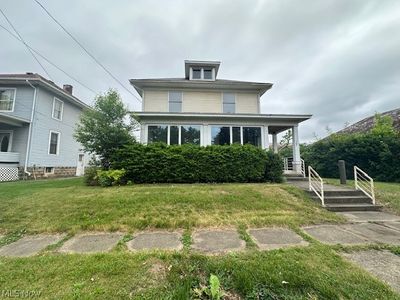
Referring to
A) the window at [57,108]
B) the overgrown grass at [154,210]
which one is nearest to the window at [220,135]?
the overgrown grass at [154,210]

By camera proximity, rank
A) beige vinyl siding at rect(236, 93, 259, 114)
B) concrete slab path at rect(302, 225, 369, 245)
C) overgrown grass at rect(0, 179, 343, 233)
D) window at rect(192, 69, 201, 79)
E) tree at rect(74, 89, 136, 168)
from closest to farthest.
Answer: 1. concrete slab path at rect(302, 225, 369, 245)
2. overgrown grass at rect(0, 179, 343, 233)
3. tree at rect(74, 89, 136, 168)
4. beige vinyl siding at rect(236, 93, 259, 114)
5. window at rect(192, 69, 201, 79)

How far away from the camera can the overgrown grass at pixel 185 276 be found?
2.41 m

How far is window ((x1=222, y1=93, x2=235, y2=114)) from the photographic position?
1424cm

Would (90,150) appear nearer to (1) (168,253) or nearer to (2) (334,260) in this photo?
(1) (168,253)

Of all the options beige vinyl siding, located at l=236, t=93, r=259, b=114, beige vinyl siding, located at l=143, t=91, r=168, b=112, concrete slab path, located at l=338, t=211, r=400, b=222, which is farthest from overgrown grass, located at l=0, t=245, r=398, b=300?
beige vinyl siding, located at l=236, t=93, r=259, b=114

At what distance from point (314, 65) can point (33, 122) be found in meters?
23.7

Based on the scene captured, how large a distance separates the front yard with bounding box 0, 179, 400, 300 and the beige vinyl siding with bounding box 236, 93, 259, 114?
9.66 m

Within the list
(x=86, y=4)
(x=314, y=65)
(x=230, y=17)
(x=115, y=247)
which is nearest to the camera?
(x=115, y=247)

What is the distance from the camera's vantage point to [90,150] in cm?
1002

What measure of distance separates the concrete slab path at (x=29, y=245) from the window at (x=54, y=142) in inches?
544

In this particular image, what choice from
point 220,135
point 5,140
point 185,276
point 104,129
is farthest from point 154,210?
point 5,140

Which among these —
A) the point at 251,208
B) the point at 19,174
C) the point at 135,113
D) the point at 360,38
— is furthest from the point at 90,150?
the point at 360,38

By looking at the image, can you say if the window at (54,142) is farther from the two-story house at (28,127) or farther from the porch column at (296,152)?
the porch column at (296,152)

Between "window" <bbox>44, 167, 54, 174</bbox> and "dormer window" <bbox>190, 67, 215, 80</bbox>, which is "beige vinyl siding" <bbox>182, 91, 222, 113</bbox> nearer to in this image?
"dormer window" <bbox>190, 67, 215, 80</bbox>
